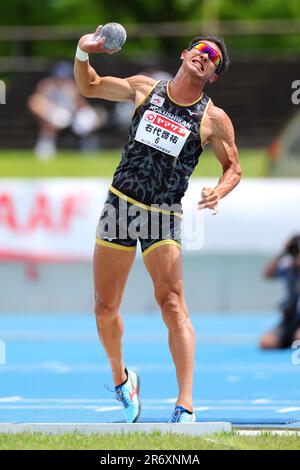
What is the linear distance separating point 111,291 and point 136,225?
0.50 m

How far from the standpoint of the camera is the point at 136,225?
849cm

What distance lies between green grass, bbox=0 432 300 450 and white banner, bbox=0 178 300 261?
10591 mm

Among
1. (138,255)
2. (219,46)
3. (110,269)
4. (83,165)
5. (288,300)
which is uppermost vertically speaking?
(83,165)

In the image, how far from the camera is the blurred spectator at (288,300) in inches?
583

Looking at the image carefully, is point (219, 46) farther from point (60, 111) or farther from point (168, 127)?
point (60, 111)

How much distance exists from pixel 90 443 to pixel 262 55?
20711mm

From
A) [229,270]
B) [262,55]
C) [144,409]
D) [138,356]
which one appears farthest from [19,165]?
[144,409]

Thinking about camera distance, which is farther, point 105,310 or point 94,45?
point 105,310

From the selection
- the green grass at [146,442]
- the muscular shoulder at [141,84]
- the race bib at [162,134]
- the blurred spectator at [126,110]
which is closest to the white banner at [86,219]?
the blurred spectator at [126,110]

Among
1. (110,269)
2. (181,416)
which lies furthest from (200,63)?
(181,416)

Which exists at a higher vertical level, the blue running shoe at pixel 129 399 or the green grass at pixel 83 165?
the green grass at pixel 83 165

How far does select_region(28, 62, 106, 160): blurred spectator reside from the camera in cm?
2611

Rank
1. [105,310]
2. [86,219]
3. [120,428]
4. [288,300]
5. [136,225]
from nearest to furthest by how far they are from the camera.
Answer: [120,428], [136,225], [105,310], [288,300], [86,219]

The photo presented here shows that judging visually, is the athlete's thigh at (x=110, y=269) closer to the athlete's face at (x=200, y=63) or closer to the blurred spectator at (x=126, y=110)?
the athlete's face at (x=200, y=63)
